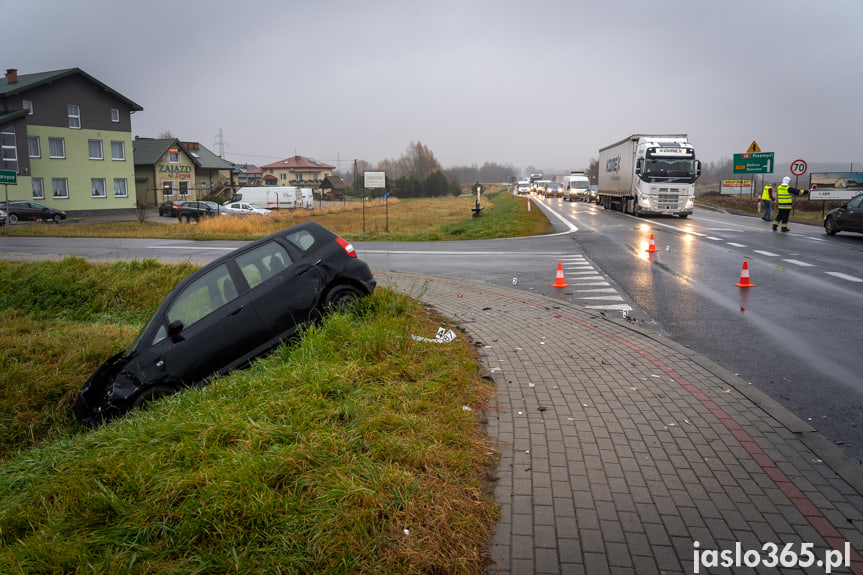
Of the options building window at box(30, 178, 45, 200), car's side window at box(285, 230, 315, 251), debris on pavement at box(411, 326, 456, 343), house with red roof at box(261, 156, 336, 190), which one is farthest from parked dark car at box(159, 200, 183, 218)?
house with red roof at box(261, 156, 336, 190)

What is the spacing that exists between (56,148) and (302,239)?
46.7m

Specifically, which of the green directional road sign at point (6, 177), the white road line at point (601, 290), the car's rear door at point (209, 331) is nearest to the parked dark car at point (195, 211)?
the green directional road sign at point (6, 177)

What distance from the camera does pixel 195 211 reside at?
41.4 metres

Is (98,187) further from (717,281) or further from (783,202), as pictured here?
(717,281)

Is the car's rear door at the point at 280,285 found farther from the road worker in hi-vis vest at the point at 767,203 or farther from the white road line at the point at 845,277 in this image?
the road worker in hi-vis vest at the point at 767,203

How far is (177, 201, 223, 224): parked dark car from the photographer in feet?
136

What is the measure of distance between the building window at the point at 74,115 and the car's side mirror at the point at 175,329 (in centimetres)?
4828

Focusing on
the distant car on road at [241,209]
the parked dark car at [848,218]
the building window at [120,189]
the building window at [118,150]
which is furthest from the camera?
the building window at [120,189]

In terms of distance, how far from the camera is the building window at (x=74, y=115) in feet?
150

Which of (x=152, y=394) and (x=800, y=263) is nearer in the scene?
(x=152, y=394)

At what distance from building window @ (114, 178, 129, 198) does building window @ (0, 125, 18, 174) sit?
8.86 m

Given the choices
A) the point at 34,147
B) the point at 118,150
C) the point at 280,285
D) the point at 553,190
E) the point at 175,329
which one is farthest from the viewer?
the point at 553,190

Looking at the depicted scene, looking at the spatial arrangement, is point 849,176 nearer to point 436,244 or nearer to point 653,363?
point 436,244

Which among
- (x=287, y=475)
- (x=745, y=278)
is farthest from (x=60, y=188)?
(x=287, y=475)
